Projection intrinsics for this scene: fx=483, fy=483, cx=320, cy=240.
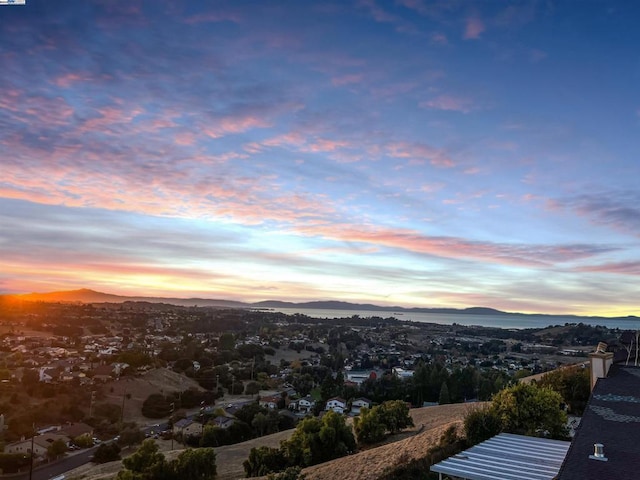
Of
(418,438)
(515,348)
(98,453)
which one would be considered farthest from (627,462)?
(515,348)

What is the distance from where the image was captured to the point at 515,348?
124250mm

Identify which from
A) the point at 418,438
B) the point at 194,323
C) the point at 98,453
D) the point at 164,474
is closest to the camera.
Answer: the point at 418,438

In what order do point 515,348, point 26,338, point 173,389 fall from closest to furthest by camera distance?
point 173,389 < point 26,338 < point 515,348

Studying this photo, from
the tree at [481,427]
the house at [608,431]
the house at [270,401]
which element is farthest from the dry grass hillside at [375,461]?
the house at [270,401]

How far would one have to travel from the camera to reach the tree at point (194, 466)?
24109 millimetres

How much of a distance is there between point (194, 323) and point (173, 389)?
8033 centimetres

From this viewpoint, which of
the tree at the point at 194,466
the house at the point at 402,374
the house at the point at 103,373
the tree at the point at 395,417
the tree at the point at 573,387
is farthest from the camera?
the house at the point at 402,374

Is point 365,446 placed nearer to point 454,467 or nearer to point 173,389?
point 454,467

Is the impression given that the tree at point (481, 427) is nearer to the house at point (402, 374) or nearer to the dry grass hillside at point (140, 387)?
the dry grass hillside at point (140, 387)

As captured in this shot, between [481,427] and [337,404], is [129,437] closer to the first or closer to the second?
[337,404]

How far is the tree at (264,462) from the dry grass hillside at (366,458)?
1.07 m

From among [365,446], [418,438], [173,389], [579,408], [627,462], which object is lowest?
[173,389]

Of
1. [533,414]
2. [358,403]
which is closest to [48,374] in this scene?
[358,403]

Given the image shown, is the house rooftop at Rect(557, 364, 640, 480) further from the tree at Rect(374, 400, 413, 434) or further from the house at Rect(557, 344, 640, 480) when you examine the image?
the tree at Rect(374, 400, 413, 434)
